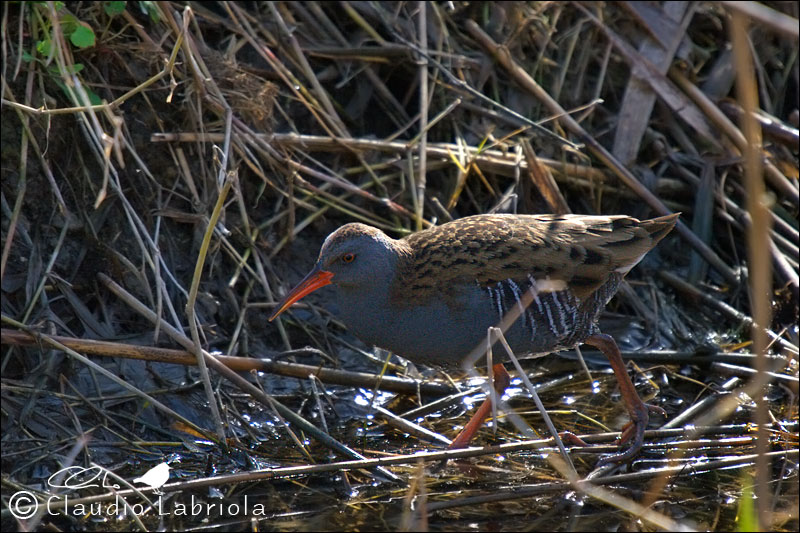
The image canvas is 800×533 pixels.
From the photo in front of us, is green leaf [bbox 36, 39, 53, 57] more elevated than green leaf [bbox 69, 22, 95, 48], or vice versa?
green leaf [bbox 69, 22, 95, 48]

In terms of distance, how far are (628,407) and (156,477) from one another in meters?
1.91

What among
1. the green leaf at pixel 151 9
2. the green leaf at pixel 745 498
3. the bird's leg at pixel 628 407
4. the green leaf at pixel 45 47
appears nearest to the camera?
the green leaf at pixel 745 498

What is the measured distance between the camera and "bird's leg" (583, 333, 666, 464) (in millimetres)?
3627

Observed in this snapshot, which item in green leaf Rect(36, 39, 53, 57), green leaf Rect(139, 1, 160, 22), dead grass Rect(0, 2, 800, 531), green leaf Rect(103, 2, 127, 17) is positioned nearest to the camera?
dead grass Rect(0, 2, 800, 531)

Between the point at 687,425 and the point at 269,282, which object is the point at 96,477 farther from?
the point at 687,425

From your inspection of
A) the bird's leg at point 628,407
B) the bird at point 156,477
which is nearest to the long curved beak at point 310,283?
the bird at point 156,477

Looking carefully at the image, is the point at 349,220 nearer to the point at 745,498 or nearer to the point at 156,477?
the point at 156,477

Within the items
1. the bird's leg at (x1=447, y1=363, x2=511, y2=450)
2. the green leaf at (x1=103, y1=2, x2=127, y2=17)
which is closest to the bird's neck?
the bird's leg at (x1=447, y1=363, x2=511, y2=450)

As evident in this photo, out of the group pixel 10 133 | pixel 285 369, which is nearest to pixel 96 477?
pixel 285 369

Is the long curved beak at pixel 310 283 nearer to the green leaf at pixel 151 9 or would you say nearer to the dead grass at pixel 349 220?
the dead grass at pixel 349 220

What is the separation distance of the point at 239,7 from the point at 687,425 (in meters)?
3.08

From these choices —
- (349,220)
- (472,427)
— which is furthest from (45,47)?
(472,427)

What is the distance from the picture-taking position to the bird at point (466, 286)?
11.9 feet

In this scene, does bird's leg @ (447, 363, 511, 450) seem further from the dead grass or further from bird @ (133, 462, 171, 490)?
bird @ (133, 462, 171, 490)
